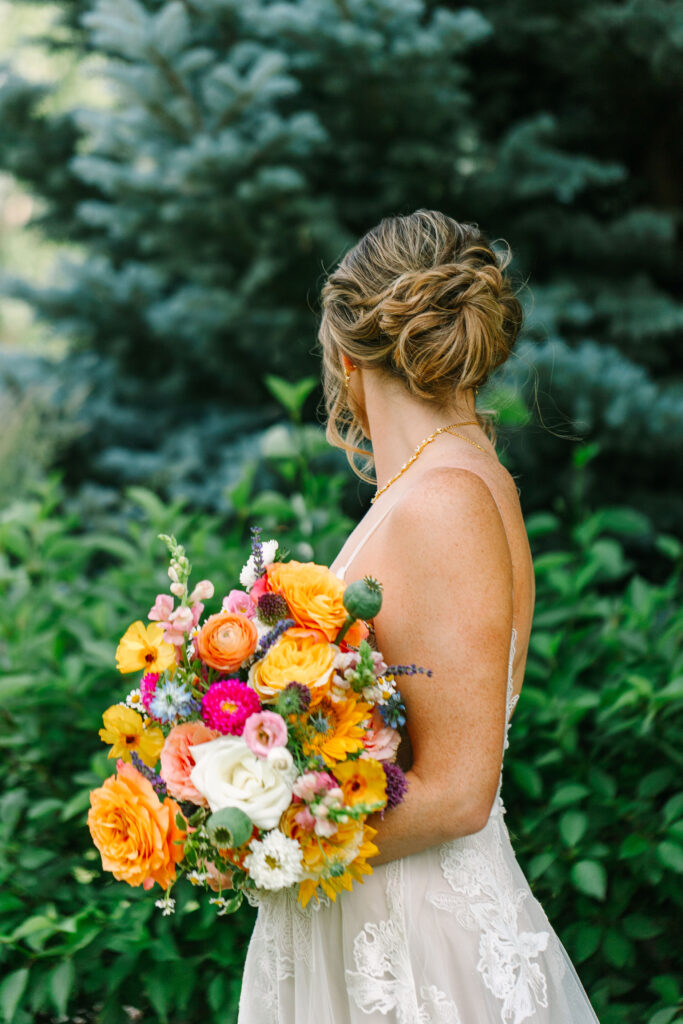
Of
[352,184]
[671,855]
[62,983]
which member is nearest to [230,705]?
[62,983]

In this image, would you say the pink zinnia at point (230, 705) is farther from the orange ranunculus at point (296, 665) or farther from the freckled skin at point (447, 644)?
the freckled skin at point (447, 644)

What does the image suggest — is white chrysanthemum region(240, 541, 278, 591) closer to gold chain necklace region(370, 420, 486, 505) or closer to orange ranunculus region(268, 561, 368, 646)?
orange ranunculus region(268, 561, 368, 646)

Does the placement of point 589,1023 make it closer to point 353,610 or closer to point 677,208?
point 353,610

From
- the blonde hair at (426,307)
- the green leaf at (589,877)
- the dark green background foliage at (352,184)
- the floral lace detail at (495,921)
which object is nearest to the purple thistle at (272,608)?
the floral lace detail at (495,921)

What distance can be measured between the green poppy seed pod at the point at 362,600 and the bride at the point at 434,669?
0.56 feet

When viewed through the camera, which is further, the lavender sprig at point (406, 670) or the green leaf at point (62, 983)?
the green leaf at point (62, 983)

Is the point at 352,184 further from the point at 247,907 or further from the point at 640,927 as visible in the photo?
the point at 640,927

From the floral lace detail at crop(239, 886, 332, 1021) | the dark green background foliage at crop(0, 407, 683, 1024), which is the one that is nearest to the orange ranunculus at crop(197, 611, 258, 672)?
the floral lace detail at crop(239, 886, 332, 1021)

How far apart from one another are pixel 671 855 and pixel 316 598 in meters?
1.15

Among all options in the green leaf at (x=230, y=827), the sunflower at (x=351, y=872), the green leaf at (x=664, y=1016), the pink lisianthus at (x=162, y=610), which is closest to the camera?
the green leaf at (x=230, y=827)

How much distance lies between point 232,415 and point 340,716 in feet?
12.0

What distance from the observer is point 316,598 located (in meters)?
1.30

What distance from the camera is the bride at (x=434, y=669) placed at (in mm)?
1394

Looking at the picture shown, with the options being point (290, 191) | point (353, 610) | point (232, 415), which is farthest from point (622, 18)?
point (353, 610)
